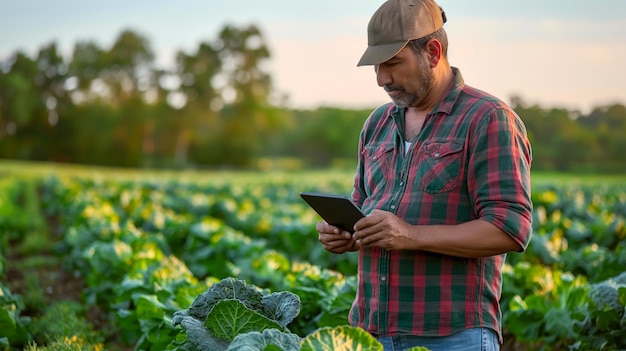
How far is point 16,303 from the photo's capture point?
527cm

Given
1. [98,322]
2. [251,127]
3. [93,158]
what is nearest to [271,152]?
[251,127]

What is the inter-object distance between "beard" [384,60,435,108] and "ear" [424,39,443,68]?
29mm

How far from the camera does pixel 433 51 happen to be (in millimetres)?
2709

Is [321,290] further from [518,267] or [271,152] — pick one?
[271,152]

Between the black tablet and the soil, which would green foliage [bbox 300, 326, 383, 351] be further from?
the soil

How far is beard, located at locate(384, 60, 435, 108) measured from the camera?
2701mm

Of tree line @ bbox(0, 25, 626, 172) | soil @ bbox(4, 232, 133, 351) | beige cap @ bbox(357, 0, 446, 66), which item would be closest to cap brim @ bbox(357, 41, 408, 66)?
beige cap @ bbox(357, 0, 446, 66)

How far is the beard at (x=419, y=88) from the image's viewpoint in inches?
106

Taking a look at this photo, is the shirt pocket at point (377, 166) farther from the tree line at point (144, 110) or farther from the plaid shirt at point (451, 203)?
the tree line at point (144, 110)

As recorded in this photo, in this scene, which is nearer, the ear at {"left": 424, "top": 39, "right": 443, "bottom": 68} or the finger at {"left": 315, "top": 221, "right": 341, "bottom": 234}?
the ear at {"left": 424, "top": 39, "right": 443, "bottom": 68}

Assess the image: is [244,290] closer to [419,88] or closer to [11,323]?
[419,88]

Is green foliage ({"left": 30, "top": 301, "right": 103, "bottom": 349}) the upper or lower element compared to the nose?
lower

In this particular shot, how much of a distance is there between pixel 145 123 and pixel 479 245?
63.4 meters

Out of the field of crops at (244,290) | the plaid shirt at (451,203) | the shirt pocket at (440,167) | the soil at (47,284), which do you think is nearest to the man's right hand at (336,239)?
the plaid shirt at (451,203)
